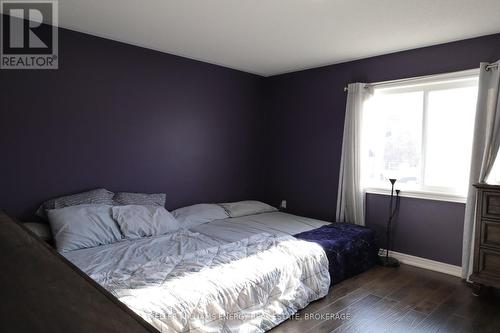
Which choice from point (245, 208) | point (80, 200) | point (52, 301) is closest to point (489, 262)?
point (245, 208)

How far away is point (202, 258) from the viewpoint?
2459mm

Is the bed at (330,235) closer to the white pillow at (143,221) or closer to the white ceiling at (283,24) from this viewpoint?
the white pillow at (143,221)

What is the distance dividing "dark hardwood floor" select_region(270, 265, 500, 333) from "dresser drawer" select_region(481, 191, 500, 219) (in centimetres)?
75

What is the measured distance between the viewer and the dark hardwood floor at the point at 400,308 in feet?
7.62

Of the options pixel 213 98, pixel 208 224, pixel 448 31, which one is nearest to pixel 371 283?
pixel 208 224

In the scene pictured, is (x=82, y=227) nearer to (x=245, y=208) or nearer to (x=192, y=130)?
(x=192, y=130)

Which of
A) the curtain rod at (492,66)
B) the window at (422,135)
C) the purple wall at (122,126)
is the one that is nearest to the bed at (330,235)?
the window at (422,135)

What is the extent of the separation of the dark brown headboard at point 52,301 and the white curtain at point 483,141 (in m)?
3.38

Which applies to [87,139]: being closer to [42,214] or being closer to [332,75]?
[42,214]

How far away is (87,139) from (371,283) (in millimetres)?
3177

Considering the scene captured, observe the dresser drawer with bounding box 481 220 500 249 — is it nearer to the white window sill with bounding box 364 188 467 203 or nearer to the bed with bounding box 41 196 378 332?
the white window sill with bounding box 364 188 467 203

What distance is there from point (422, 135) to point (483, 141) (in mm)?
614

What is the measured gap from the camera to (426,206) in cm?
343

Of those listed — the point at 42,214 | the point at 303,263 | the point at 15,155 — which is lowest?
the point at 303,263
